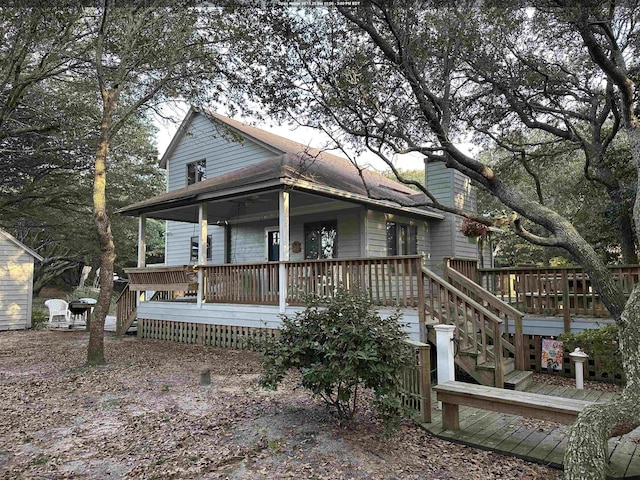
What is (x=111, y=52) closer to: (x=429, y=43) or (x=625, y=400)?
Result: (x=429, y=43)

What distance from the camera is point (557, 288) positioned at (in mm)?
8469

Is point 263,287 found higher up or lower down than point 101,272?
lower down

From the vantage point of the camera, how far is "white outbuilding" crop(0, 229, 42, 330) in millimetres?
14359

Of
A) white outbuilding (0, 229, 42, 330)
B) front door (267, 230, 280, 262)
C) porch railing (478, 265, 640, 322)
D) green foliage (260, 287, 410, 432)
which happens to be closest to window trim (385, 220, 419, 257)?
front door (267, 230, 280, 262)

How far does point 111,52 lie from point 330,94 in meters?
5.31

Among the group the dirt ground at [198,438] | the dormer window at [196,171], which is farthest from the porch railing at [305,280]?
the dormer window at [196,171]

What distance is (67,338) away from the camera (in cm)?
1221

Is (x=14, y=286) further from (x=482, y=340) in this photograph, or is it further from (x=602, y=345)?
(x=602, y=345)

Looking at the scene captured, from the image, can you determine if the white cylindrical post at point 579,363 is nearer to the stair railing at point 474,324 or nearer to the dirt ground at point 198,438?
the stair railing at point 474,324

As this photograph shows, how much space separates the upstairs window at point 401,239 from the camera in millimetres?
13453

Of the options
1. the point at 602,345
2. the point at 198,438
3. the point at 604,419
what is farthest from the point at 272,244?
the point at 604,419

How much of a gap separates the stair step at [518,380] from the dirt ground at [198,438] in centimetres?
220

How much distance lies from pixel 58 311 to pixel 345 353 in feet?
50.9

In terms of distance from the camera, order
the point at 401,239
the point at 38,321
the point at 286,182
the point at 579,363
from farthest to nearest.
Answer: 1. the point at 38,321
2. the point at 401,239
3. the point at 286,182
4. the point at 579,363
